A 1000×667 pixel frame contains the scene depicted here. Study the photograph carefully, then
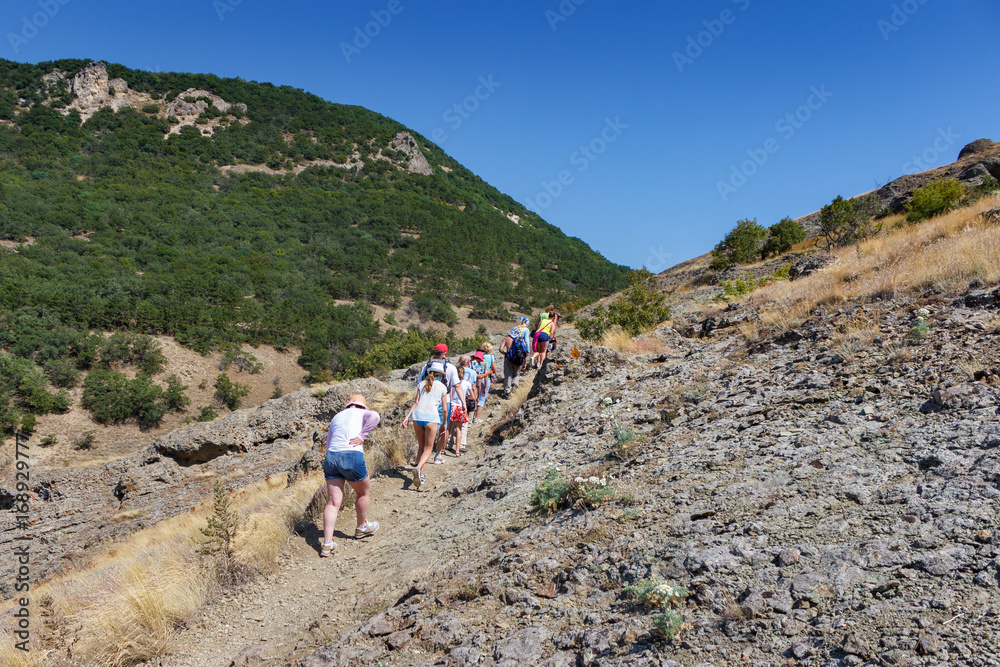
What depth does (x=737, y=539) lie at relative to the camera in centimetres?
319

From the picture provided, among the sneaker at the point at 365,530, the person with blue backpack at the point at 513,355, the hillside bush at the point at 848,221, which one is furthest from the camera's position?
the hillside bush at the point at 848,221

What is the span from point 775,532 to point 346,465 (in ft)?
12.2

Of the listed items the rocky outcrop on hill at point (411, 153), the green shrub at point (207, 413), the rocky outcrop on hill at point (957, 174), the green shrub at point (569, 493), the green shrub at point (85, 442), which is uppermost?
the rocky outcrop on hill at point (411, 153)

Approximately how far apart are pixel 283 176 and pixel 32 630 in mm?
78352

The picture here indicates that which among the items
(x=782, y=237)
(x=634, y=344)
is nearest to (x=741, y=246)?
(x=782, y=237)

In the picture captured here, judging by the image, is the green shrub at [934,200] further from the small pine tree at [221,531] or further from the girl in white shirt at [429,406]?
the small pine tree at [221,531]

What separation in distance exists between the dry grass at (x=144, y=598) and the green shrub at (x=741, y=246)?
2450 centimetres

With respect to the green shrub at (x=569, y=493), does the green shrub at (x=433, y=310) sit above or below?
above

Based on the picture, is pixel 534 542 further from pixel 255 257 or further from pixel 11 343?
pixel 255 257

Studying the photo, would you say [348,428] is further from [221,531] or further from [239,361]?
[239,361]

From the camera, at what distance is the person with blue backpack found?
10219mm

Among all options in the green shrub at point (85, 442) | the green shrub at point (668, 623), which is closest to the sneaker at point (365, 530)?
the green shrub at point (668, 623)

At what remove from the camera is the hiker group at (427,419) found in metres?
5.25

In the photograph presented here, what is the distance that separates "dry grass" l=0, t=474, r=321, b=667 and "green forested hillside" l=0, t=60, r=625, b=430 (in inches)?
1026
